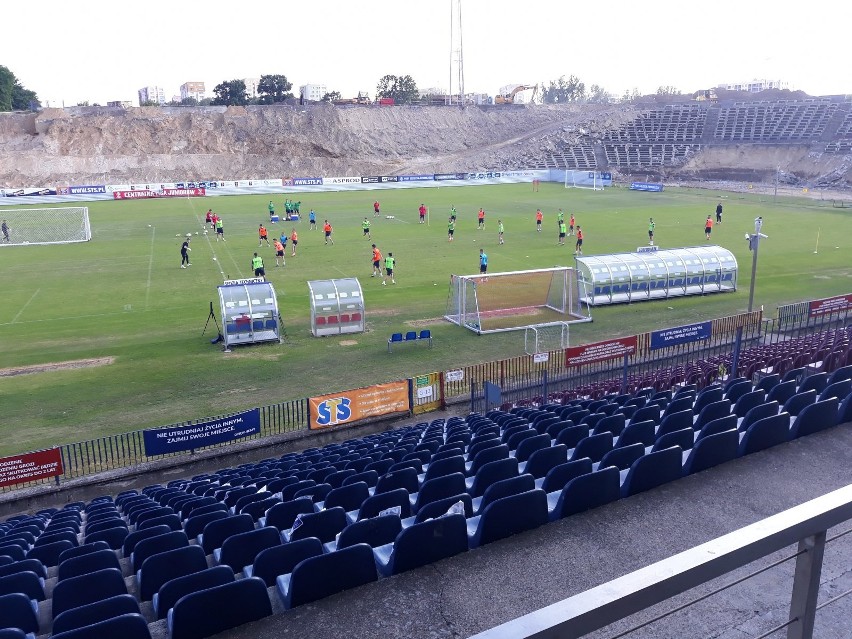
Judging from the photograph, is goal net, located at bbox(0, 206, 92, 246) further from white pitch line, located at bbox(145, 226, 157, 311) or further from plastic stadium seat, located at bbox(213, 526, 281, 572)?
plastic stadium seat, located at bbox(213, 526, 281, 572)

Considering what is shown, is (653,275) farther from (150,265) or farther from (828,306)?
(150,265)

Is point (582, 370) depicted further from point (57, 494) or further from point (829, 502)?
point (829, 502)

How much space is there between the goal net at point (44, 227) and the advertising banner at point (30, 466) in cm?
3604

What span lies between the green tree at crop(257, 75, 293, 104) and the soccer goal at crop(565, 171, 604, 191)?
7403cm

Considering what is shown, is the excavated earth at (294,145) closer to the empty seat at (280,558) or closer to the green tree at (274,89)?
the green tree at (274,89)

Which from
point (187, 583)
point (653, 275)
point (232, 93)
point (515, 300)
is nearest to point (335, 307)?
point (515, 300)

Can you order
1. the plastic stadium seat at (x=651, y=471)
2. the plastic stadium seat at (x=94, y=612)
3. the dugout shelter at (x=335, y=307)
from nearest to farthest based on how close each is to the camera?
1. the plastic stadium seat at (x=94, y=612)
2. the plastic stadium seat at (x=651, y=471)
3. the dugout shelter at (x=335, y=307)

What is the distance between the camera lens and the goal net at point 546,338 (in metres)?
24.3

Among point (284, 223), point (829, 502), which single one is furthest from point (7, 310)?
point (829, 502)

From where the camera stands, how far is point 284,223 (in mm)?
54312

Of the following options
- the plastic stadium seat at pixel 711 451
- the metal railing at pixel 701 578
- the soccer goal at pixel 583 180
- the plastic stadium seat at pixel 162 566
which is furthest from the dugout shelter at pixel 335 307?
the soccer goal at pixel 583 180

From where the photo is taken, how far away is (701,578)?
217cm

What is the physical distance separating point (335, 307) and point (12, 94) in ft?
409

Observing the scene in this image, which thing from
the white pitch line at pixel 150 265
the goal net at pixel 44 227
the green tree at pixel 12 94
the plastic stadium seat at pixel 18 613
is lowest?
the white pitch line at pixel 150 265
